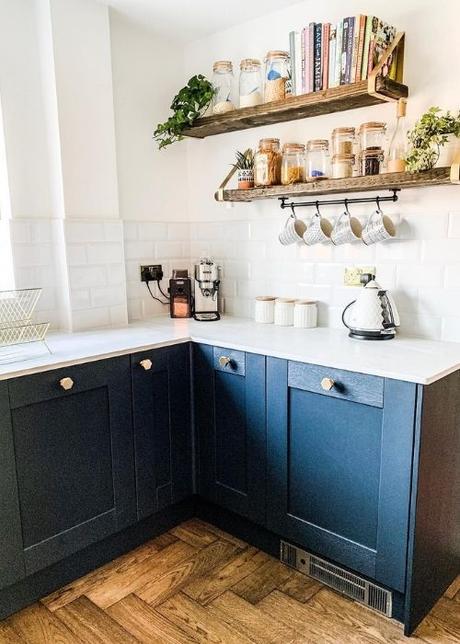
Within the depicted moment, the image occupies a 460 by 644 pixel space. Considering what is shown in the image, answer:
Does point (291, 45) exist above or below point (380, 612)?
above

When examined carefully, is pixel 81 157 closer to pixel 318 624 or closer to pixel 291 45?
pixel 291 45

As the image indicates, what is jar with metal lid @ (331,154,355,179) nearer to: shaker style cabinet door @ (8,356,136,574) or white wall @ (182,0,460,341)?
white wall @ (182,0,460,341)

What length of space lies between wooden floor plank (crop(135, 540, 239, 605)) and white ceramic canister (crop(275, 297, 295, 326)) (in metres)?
0.99

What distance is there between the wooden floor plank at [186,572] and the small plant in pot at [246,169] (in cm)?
156

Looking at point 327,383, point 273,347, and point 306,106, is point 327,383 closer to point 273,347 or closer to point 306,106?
point 273,347

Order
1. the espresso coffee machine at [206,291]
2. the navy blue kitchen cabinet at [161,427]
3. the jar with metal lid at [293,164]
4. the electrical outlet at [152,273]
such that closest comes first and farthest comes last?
the navy blue kitchen cabinet at [161,427]
the jar with metal lid at [293,164]
the espresso coffee machine at [206,291]
the electrical outlet at [152,273]

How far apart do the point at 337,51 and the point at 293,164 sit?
1.46 ft

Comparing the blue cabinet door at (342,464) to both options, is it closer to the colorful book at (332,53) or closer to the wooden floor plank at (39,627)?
the wooden floor plank at (39,627)

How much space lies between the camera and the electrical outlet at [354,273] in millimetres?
2150

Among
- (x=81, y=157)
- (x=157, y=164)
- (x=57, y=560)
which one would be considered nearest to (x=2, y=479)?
(x=57, y=560)

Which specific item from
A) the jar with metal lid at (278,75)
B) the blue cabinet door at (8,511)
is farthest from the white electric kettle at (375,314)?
the blue cabinet door at (8,511)

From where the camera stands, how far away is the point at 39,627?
1.71 metres

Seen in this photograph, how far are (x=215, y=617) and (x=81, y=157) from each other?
1917 mm

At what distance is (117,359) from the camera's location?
76.0 inches
